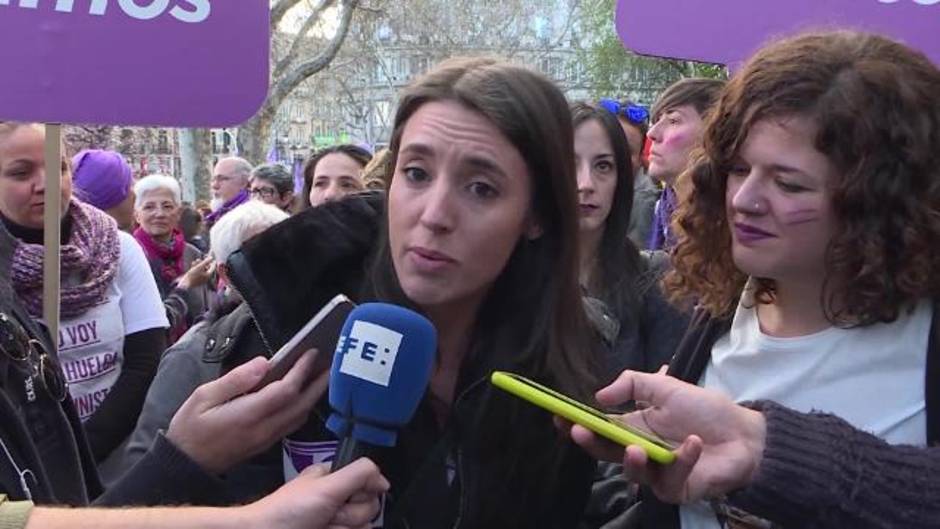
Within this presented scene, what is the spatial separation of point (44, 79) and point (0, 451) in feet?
4.34

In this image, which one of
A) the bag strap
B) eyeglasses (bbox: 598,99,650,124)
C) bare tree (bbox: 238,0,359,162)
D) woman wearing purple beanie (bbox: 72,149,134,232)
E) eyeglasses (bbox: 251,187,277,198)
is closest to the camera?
the bag strap

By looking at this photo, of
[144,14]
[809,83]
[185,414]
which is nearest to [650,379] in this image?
Answer: [809,83]

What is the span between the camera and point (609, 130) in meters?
3.33

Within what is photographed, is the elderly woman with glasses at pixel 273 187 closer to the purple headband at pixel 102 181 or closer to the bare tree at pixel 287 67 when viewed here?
the purple headband at pixel 102 181

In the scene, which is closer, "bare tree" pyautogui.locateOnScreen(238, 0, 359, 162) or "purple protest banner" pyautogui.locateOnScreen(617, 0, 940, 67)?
"purple protest banner" pyautogui.locateOnScreen(617, 0, 940, 67)

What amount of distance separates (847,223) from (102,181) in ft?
12.6

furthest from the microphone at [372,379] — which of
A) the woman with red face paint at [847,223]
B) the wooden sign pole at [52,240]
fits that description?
the wooden sign pole at [52,240]

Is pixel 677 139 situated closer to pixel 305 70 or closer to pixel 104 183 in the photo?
pixel 104 183

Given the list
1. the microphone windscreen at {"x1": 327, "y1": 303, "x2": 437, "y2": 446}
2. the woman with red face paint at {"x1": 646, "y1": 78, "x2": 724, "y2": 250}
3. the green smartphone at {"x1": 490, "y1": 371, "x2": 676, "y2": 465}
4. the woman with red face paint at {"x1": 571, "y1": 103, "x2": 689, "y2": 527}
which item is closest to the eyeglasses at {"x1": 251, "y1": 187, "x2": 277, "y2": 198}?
the woman with red face paint at {"x1": 646, "y1": 78, "x2": 724, "y2": 250}

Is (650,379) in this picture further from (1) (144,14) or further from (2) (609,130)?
(2) (609,130)

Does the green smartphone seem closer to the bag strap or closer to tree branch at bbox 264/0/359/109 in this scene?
the bag strap

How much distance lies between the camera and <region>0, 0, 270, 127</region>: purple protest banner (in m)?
2.43

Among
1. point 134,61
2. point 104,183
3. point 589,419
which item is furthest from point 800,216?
point 104,183

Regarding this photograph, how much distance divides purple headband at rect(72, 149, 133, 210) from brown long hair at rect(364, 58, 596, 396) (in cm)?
306
